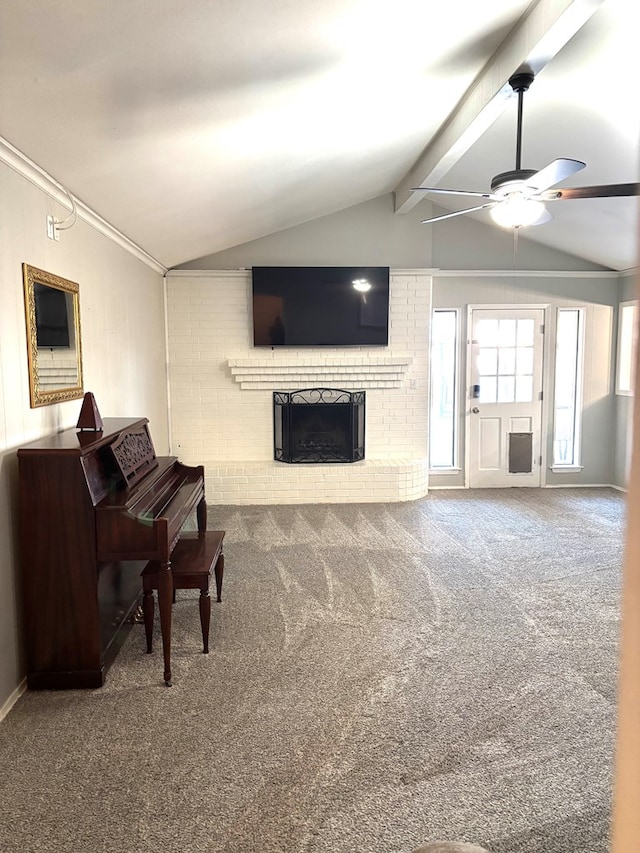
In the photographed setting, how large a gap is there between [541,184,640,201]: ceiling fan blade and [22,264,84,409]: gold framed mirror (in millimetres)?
2429

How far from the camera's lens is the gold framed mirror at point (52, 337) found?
247 centimetres

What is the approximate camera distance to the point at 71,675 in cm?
239

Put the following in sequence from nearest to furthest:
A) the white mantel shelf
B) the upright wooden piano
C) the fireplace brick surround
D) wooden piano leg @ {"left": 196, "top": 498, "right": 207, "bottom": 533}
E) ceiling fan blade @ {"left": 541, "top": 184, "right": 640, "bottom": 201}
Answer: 1. the upright wooden piano
2. ceiling fan blade @ {"left": 541, "top": 184, "right": 640, "bottom": 201}
3. wooden piano leg @ {"left": 196, "top": 498, "right": 207, "bottom": 533}
4. the fireplace brick surround
5. the white mantel shelf

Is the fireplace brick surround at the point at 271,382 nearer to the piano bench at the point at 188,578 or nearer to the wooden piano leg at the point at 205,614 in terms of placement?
the piano bench at the point at 188,578

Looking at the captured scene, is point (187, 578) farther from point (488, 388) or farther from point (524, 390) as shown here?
point (524, 390)

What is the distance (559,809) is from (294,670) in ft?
3.87

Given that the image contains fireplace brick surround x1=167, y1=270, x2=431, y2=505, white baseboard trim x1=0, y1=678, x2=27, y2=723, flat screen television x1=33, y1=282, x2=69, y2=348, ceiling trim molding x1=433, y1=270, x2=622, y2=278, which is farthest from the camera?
ceiling trim molding x1=433, y1=270, x2=622, y2=278

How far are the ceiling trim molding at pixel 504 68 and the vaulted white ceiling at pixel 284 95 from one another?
0.01m

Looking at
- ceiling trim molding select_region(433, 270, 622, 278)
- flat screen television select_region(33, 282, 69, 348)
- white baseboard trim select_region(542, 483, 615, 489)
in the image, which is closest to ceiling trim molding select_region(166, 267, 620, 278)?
ceiling trim molding select_region(433, 270, 622, 278)

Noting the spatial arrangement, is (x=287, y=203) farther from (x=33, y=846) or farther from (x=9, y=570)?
(x=33, y=846)

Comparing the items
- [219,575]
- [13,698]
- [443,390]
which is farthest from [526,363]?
A: [13,698]

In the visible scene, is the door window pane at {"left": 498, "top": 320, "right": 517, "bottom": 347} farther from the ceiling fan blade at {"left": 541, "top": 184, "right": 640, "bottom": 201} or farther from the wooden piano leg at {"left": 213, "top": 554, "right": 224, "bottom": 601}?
the wooden piano leg at {"left": 213, "top": 554, "right": 224, "bottom": 601}

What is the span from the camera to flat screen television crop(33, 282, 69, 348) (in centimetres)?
256

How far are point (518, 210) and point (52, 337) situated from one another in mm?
2370
